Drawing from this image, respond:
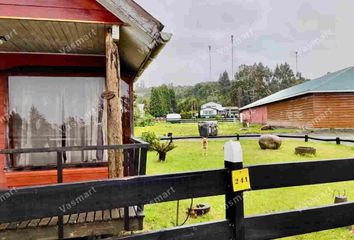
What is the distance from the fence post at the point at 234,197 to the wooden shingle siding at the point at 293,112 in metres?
22.8

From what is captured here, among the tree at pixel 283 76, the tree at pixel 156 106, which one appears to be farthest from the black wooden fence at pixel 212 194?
the tree at pixel 283 76

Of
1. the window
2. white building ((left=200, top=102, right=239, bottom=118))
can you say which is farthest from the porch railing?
white building ((left=200, top=102, right=239, bottom=118))

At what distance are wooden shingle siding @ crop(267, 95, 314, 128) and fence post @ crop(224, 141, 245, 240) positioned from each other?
74.8ft

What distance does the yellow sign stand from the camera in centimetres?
207

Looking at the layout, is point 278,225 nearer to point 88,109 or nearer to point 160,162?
point 88,109

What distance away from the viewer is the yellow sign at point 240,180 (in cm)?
207

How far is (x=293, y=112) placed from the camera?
2700 cm

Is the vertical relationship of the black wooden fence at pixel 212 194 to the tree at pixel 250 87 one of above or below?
below

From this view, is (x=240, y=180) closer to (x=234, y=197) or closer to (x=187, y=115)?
(x=234, y=197)

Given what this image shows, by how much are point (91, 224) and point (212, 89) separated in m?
99.2

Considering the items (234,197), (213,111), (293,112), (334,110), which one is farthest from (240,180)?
(213,111)

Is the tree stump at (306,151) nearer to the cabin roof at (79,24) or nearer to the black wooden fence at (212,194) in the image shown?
the cabin roof at (79,24)

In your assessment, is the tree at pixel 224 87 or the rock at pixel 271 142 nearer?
the rock at pixel 271 142

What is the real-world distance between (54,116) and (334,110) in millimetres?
21874
